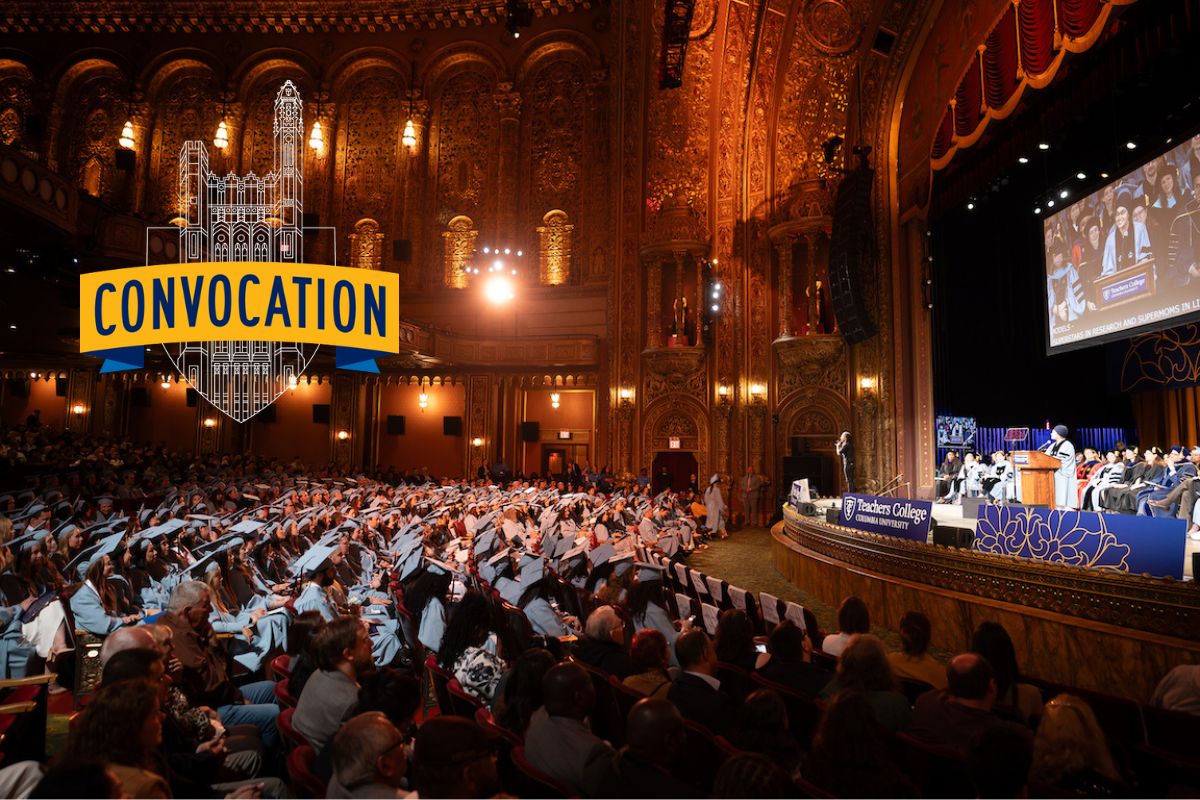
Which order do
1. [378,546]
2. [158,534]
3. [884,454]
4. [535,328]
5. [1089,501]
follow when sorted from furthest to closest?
[535,328], [884,454], [1089,501], [378,546], [158,534]

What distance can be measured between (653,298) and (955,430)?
9490mm

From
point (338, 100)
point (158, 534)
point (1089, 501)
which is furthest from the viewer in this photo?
point (338, 100)

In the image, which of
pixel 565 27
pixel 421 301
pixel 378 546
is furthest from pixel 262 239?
pixel 378 546

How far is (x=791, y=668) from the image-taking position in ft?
12.9

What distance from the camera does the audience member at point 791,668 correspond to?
3.79 meters

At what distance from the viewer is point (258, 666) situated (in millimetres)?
5344

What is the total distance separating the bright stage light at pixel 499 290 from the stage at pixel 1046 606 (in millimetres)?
15665

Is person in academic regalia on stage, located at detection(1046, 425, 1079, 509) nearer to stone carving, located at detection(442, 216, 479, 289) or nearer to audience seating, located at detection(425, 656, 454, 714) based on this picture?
audience seating, located at detection(425, 656, 454, 714)

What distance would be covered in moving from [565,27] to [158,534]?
73.6 ft

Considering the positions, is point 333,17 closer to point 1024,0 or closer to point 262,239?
point 262,239

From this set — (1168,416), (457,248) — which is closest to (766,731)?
(1168,416)

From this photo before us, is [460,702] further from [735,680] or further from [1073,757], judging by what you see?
[1073,757]

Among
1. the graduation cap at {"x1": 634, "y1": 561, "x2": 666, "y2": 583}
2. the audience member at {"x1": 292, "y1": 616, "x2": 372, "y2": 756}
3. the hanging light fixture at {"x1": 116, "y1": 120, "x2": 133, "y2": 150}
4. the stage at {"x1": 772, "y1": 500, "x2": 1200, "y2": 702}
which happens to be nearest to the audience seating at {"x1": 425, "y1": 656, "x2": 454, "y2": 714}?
the audience member at {"x1": 292, "y1": 616, "x2": 372, "y2": 756}

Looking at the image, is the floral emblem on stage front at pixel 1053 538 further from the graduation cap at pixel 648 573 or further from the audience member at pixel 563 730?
the audience member at pixel 563 730
